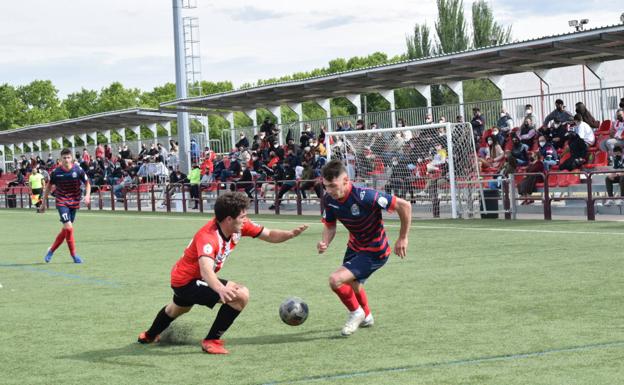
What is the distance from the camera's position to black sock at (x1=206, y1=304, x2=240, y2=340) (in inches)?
304

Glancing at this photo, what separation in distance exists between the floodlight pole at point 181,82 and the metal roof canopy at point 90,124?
3249mm

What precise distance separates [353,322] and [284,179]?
74.2 feet

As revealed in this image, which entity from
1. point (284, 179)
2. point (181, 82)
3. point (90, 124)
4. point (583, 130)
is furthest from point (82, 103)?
point (583, 130)

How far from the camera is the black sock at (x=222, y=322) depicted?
7711 millimetres

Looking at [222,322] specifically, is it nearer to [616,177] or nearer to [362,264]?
[362,264]

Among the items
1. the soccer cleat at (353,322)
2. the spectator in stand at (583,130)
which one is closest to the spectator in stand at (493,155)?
the spectator in stand at (583,130)

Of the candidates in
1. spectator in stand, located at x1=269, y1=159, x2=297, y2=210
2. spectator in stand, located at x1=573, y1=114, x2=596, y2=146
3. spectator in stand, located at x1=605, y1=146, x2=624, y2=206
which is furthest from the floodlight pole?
spectator in stand, located at x1=605, y1=146, x2=624, y2=206

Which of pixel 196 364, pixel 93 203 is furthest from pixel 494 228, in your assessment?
pixel 93 203

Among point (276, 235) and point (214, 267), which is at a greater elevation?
point (276, 235)

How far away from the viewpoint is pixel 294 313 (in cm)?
818

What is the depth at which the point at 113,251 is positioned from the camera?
18.5 meters

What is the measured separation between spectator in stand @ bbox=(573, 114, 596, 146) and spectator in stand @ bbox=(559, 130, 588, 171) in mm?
394

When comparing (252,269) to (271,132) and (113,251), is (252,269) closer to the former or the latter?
(113,251)

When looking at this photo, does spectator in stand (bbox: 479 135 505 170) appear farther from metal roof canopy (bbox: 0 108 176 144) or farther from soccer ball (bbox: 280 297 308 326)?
soccer ball (bbox: 280 297 308 326)
